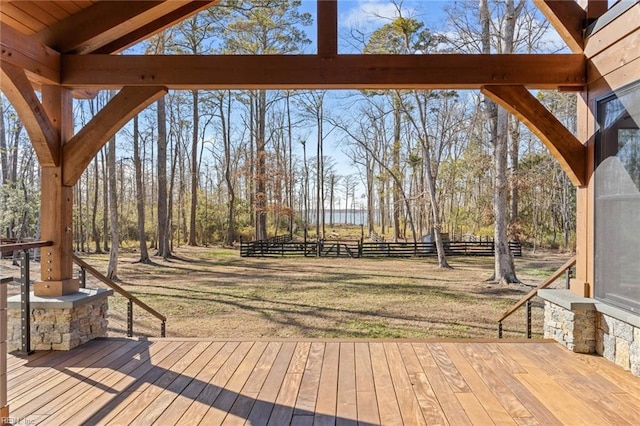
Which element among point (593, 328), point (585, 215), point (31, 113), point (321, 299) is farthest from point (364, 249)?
point (31, 113)

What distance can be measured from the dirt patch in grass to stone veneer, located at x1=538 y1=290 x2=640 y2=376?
8.57 feet

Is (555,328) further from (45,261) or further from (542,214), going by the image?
(542,214)

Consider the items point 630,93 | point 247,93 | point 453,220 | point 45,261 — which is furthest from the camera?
point 453,220

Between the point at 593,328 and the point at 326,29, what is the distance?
141 inches

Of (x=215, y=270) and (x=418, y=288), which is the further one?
(x=215, y=270)

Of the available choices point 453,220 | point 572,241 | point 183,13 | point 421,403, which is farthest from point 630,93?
point 453,220

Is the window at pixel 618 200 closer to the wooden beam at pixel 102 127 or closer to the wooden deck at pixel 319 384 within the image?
the wooden deck at pixel 319 384

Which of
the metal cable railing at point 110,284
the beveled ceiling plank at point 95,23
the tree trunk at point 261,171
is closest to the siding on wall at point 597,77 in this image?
the beveled ceiling plank at point 95,23

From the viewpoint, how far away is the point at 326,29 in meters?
3.54

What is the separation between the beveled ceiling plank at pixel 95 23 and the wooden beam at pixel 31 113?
636 mm

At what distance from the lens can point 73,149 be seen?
3570mm

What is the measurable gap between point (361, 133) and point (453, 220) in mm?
8509

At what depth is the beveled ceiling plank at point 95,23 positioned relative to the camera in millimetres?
3488

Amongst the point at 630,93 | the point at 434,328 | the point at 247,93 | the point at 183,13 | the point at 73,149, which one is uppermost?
the point at 247,93
